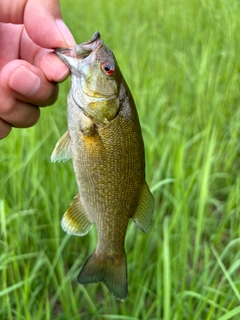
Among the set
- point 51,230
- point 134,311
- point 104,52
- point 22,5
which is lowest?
point 134,311

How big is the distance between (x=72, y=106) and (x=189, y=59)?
2139 mm

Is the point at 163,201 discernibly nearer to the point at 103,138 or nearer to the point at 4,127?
the point at 4,127

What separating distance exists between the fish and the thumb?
0.13ft

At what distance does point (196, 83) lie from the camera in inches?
104

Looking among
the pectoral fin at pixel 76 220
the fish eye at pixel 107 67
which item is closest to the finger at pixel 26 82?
the fish eye at pixel 107 67

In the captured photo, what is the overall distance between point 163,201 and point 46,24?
1161 millimetres

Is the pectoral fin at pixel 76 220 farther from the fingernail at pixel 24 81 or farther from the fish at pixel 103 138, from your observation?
the fingernail at pixel 24 81

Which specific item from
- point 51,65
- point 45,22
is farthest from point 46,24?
point 51,65

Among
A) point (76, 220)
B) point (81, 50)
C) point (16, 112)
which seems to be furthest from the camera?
point (16, 112)

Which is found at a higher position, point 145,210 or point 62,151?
point 62,151

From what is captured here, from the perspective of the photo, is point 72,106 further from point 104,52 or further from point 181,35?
point 181,35

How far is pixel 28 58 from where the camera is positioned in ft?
4.60

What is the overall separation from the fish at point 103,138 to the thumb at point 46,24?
0.13ft

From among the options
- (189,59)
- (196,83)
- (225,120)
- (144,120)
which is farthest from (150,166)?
(189,59)
